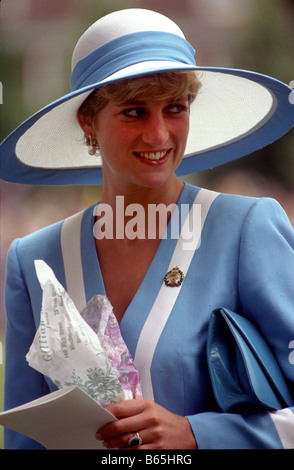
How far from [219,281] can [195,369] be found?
144 millimetres

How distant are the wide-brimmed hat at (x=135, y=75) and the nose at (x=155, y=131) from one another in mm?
84

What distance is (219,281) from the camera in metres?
1.08

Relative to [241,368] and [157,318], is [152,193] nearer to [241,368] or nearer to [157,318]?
[157,318]

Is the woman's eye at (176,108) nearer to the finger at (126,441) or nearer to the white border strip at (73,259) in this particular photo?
the white border strip at (73,259)

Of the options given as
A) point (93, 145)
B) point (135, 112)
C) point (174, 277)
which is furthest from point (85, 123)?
point (174, 277)

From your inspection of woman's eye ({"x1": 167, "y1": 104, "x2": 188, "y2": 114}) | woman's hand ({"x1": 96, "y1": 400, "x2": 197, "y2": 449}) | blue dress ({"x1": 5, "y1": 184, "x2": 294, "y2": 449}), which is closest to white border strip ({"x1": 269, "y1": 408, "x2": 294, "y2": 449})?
blue dress ({"x1": 5, "y1": 184, "x2": 294, "y2": 449})

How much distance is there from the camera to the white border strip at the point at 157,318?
1067 millimetres

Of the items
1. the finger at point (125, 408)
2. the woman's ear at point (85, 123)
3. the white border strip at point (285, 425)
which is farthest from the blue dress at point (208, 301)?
the woman's ear at point (85, 123)

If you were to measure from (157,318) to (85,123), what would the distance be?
0.40 m

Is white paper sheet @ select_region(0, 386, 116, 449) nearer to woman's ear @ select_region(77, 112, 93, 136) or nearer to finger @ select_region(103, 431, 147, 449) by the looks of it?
finger @ select_region(103, 431, 147, 449)

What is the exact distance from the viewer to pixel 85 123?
4.12 ft

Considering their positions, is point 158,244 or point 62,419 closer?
point 62,419
